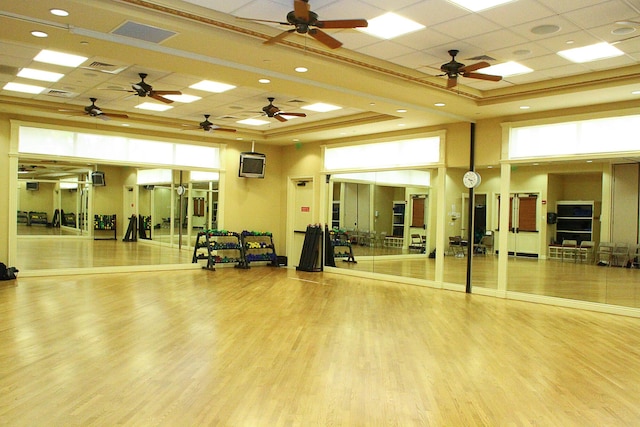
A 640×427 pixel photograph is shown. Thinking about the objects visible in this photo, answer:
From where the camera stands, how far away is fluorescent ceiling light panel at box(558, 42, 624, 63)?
5.82 m

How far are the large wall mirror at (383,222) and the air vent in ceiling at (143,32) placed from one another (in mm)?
6139

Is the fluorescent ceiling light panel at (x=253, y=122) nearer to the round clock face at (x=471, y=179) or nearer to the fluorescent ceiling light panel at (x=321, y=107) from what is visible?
the fluorescent ceiling light panel at (x=321, y=107)

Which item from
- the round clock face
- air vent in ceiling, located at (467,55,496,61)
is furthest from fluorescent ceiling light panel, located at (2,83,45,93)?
the round clock face

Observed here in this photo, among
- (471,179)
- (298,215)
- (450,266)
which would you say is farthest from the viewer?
(298,215)

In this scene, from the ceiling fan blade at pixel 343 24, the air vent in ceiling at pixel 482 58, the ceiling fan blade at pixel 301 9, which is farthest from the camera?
the air vent in ceiling at pixel 482 58

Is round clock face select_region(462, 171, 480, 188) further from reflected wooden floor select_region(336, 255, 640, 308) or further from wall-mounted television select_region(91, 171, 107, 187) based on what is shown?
wall-mounted television select_region(91, 171, 107, 187)

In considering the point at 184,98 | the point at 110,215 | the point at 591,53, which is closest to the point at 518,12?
the point at 591,53

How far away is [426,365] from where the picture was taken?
477 centimetres

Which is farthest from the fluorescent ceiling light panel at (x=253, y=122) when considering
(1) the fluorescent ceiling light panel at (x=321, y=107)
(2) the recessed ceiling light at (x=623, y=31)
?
(2) the recessed ceiling light at (x=623, y=31)

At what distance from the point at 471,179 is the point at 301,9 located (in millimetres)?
5816

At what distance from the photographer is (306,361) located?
4789mm

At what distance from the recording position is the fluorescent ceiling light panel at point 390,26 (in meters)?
5.14

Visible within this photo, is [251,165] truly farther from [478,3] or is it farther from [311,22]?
[478,3]

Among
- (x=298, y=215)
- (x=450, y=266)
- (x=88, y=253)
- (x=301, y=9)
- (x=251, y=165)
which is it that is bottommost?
(x=88, y=253)
